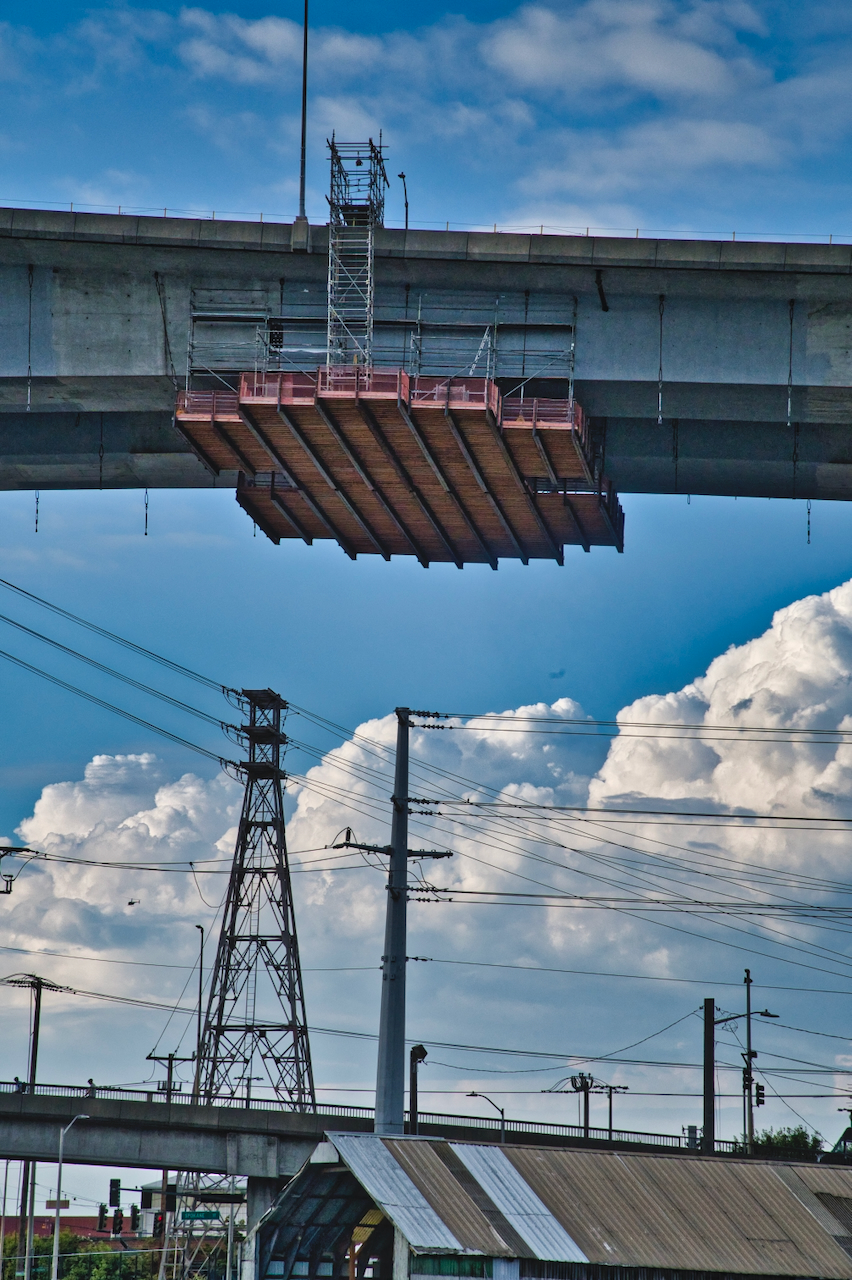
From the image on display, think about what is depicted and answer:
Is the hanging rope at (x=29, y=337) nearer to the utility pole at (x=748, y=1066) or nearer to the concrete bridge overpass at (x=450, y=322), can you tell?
the concrete bridge overpass at (x=450, y=322)

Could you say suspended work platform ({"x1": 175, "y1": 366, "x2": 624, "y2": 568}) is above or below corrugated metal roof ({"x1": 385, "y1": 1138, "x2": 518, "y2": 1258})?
above

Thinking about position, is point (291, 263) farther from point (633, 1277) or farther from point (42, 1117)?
point (42, 1117)

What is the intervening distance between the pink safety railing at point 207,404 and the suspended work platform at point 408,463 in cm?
→ 4

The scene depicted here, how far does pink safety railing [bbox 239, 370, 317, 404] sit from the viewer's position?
38531 millimetres

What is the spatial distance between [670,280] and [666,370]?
221cm

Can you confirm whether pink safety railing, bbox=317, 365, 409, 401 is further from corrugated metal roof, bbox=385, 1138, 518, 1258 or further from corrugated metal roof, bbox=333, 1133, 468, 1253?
corrugated metal roof, bbox=385, 1138, 518, 1258

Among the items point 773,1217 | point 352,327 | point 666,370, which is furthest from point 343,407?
point 773,1217

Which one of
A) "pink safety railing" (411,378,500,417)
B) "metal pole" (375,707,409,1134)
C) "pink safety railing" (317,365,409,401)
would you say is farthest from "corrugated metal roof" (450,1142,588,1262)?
"pink safety railing" (317,365,409,401)

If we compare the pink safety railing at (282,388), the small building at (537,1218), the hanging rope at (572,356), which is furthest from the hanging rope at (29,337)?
the small building at (537,1218)

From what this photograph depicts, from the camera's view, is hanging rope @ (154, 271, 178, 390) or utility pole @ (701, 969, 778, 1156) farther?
utility pole @ (701, 969, 778, 1156)

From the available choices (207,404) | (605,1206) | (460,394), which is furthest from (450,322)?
(605,1206)

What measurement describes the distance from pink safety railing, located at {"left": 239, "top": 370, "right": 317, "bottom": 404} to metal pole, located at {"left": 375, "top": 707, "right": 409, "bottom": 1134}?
54.3ft

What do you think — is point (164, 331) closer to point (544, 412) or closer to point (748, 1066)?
point (544, 412)

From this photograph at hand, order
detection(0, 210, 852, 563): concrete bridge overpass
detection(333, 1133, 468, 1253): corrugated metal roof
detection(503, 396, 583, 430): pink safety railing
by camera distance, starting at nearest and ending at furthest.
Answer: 1. detection(333, 1133, 468, 1253): corrugated metal roof
2. detection(0, 210, 852, 563): concrete bridge overpass
3. detection(503, 396, 583, 430): pink safety railing
